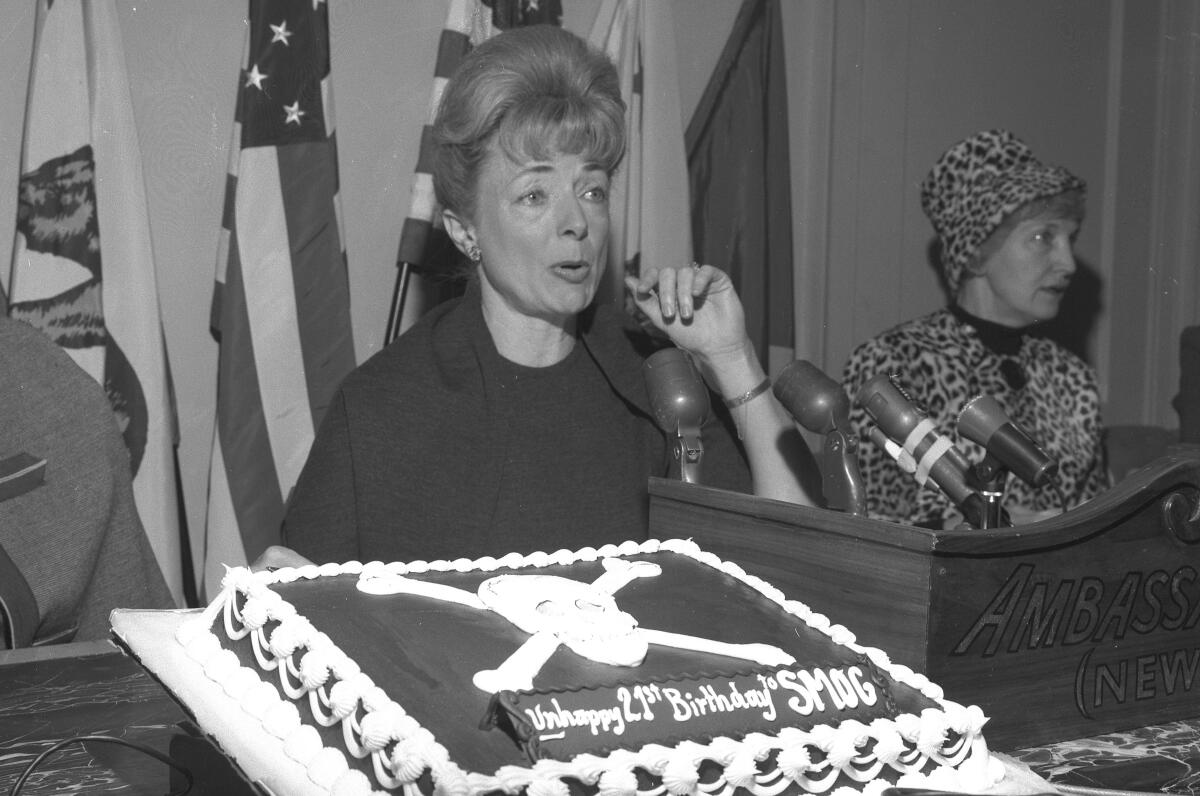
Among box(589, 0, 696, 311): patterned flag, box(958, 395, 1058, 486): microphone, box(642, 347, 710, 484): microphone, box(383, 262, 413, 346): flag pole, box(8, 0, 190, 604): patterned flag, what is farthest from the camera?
box(589, 0, 696, 311): patterned flag

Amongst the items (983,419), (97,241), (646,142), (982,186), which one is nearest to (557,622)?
(983,419)

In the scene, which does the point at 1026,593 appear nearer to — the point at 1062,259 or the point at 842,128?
the point at 1062,259

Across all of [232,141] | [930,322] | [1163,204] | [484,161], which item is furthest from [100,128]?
[1163,204]

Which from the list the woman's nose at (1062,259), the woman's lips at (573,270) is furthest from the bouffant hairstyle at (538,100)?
the woman's nose at (1062,259)

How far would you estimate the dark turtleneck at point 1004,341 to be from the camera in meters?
2.68

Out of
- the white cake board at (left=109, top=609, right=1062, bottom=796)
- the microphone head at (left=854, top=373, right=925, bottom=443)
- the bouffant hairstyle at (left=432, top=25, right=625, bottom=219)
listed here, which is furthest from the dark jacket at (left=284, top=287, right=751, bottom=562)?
the white cake board at (left=109, top=609, right=1062, bottom=796)

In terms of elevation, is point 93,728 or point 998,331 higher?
point 998,331

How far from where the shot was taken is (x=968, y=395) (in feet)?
8.59

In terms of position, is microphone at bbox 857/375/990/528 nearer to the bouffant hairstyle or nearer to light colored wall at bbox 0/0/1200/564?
the bouffant hairstyle

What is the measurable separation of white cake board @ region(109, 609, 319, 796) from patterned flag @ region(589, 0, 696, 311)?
1.92 m

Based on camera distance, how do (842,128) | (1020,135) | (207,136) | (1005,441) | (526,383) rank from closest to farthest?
1. (1005,441)
2. (526,383)
3. (207,136)
4. (842,128)
5. (1020,135)

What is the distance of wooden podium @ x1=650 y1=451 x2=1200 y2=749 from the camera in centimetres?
93

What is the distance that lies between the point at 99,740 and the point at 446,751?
0.41 m

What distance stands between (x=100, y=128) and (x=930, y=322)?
5.82ft
